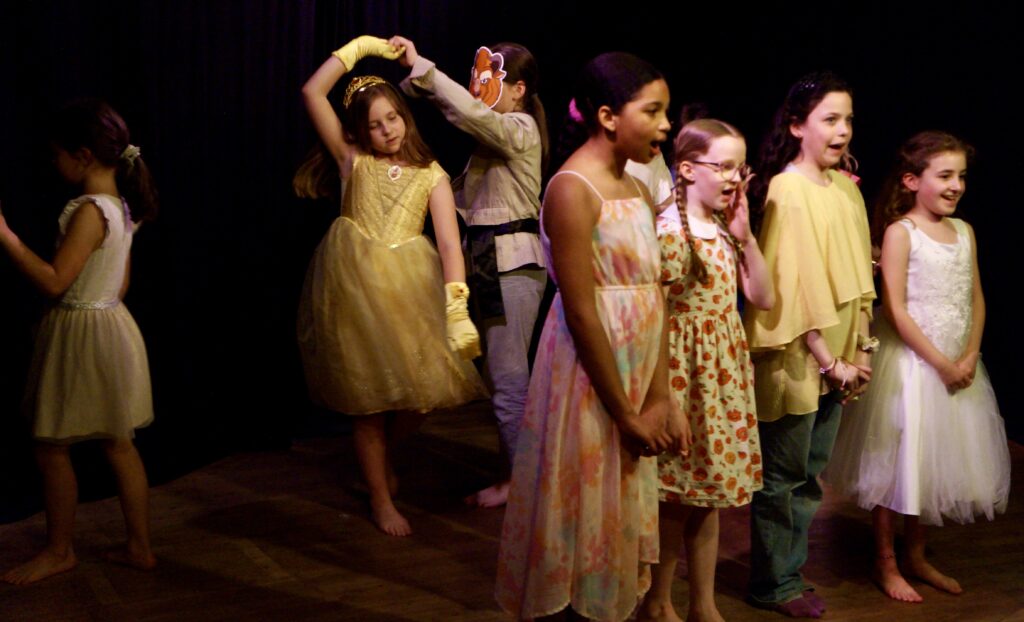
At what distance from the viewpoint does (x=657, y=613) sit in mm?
2803

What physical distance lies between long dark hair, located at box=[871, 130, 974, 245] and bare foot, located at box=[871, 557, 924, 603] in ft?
3.13

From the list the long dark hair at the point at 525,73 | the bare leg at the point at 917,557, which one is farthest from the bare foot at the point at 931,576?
the long dark hair at the point at 525,73

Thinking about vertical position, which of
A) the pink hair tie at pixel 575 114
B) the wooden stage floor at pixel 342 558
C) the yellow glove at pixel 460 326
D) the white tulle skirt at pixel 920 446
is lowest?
the wooden stage floor at pixel 342 558

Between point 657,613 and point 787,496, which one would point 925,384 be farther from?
point 657,613

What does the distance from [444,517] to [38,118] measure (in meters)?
1.91

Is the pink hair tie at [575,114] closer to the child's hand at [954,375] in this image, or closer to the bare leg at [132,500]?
the child's hand at [954,375]

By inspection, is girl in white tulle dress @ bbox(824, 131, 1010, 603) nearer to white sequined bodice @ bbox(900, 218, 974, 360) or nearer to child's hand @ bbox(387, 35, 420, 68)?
white sequined bodice @ bbox(900, 218, 974, 360)

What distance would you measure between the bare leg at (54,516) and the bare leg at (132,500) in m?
0.12

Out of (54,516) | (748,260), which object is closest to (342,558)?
(54,516)

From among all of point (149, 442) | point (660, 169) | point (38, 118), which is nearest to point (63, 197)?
point (38, 118)

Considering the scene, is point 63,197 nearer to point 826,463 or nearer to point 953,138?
point 826,463

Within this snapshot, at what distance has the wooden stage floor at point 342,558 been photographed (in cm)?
297

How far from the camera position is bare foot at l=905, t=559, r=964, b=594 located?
316 cm

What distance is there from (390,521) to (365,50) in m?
1.55
